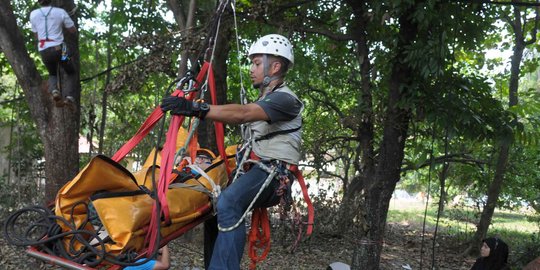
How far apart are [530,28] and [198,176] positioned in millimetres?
9663

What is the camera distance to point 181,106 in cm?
308

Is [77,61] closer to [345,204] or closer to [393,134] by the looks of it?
[393,134]

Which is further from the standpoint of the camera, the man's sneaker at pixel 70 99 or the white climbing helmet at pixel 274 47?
the man's sneaker at pixel 70 99

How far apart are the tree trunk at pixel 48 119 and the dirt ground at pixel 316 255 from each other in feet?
8.49

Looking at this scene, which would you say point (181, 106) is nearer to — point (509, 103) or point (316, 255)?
point (316, 255)

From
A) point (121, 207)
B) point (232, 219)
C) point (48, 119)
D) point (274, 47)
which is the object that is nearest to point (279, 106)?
point (274, 47)

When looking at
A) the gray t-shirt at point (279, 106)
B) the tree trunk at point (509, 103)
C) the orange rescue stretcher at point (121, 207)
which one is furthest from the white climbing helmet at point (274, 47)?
the tree trunk at point (509, 103)

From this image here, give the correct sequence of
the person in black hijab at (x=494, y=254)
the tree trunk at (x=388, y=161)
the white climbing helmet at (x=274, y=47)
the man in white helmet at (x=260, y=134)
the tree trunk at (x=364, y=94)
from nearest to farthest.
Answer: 1. the man in white helmet at (x=260, y=134)
2. the white climbing helmet at (x=274, y=47)
3. the tree trunk at (x=388, y=161)
4. the tree trunk at (x=364, y=94)
5. the person in black hijab at (x=494, y=254)

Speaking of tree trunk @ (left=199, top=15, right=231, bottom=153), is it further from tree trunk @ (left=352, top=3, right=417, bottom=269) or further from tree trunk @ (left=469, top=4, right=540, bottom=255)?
tree trunk @ (left=469, top=4, right=540, bottom=255)

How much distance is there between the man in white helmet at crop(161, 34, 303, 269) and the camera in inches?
127

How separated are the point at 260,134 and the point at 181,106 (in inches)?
30.6

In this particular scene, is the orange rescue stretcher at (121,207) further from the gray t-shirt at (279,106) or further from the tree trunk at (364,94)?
the tree trunk at (364,94)

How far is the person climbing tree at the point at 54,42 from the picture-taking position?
227 inches

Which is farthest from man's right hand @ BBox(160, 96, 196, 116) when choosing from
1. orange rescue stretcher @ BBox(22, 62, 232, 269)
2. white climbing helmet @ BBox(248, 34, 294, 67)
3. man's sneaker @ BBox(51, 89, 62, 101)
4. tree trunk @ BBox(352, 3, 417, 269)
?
tree trunk @ BBox(352, 3, 417, 269)
